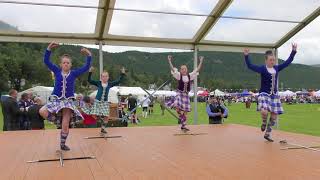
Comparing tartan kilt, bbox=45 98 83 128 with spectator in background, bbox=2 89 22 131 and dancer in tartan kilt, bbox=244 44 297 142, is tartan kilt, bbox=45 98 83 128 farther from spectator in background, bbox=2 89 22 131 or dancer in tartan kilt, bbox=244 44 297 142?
spectator in background, bbox=2 89 22 131

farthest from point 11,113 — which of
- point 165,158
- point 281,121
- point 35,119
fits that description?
point 281,121

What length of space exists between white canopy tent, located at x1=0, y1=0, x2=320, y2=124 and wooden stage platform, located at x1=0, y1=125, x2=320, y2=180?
321 centimetres

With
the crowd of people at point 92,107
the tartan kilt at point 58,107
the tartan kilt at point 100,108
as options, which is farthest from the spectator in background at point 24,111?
the tartan kilt at point 58,107

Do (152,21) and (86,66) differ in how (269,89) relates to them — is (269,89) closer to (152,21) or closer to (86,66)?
(86,66)

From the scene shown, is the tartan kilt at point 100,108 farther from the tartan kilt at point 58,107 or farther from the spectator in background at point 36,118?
the tartan kilt at point 58,107

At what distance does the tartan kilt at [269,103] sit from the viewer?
24.9 ft

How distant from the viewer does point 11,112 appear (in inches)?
404

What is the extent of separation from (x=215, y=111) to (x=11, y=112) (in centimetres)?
574

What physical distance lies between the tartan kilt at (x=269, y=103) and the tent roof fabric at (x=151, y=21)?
3487 mm

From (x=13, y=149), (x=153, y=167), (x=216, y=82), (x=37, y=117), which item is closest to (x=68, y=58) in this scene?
(x=13, y=149)

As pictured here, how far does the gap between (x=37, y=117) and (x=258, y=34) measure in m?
6.96

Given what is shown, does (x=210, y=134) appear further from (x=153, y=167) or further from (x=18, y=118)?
(x=18, y=118)

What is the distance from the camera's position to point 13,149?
6992 mm

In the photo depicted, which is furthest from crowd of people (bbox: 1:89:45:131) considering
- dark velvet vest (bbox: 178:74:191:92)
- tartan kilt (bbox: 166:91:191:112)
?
dark velvet vest (bbox: 178:74:191:92)
